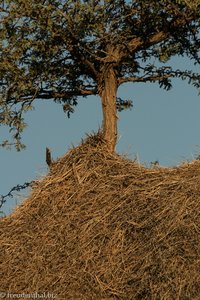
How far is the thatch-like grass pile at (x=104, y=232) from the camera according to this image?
1199 centimetres

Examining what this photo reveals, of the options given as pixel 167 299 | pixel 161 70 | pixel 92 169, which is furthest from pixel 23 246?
pixel 161 70

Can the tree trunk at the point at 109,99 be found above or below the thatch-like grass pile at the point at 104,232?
above

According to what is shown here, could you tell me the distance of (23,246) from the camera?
14.3m

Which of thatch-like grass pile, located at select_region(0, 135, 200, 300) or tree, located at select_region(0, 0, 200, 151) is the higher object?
tree, located at select_region(0, 0, 200, 151)

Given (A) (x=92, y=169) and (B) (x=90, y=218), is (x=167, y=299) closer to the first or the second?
(B) (x=90, y=218)

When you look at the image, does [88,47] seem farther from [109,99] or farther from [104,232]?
[104,232]

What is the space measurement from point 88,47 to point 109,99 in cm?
169

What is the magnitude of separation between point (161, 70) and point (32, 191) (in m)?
8.44

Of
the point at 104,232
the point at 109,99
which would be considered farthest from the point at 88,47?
the point at 104,232

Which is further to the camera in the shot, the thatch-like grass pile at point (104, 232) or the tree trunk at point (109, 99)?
the tree trunk at point (109, 99)

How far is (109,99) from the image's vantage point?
2091 centimetres

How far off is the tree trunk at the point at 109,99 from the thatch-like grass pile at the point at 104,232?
4850 mm

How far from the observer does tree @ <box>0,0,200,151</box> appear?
19.5 metres

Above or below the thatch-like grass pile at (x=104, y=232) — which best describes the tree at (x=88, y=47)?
Answer: above
